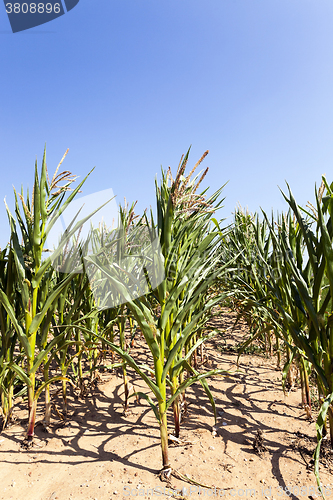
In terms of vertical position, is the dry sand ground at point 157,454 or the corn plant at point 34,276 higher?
the corn plant at point 34,276

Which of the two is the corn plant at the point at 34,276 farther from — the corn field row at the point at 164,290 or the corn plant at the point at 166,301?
the corn plant at the point at 166,301

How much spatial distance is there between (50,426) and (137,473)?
2.16 ft

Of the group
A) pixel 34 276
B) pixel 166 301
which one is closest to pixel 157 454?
pixel 166 301

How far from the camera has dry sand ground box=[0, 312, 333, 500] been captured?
116cm

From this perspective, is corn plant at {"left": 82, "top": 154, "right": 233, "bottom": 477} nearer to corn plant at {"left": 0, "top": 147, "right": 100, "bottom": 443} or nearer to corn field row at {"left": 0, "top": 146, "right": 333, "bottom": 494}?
corn field row at {"left": 0, "top": 146, "right": 333, "bottom": 494}

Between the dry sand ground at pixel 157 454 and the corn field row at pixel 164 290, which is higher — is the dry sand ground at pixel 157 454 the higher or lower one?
the lower one

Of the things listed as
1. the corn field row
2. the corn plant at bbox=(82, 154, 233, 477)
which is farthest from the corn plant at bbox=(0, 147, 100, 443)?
the corn plant at bbox=(82, 154, 233, 477)

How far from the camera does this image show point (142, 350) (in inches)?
117

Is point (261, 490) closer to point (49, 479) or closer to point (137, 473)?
point (137, 473)

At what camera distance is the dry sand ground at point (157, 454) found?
116cm

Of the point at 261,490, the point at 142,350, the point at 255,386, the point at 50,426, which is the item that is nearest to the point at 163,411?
the point at 261,490

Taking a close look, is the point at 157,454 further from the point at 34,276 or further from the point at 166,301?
the point at 34,276

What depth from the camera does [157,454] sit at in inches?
54.4

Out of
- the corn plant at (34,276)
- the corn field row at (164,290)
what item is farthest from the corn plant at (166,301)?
the corn plant at (34,276)
